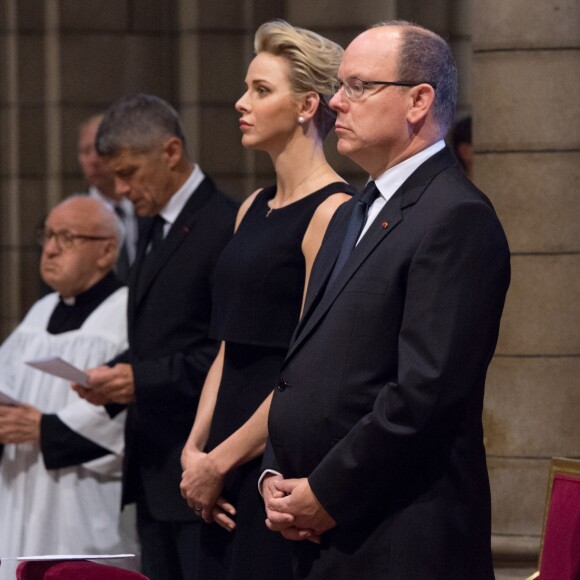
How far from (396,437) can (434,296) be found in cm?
30

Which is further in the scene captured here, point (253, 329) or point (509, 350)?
point (509, 350)

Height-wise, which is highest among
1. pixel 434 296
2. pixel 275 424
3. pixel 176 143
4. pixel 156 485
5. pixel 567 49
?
pixel 567 49

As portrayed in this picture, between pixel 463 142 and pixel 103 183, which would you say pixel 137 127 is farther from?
pixel 103 183

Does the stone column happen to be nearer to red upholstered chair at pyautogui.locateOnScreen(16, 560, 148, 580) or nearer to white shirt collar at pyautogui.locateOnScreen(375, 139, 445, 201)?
white shirt collar at pyautogui.locateOnScreen(375, 139, 445, 201)

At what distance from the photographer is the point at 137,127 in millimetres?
4629

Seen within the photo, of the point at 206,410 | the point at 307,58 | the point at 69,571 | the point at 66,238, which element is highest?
the point at 307,58

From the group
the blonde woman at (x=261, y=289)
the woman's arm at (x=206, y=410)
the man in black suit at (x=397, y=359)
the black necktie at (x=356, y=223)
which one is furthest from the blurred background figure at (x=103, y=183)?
the man in black suit at (x=397, y=359)

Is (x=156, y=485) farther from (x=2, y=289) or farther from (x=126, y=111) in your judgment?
(x=2, y=289)

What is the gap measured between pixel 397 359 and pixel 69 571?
0.87m

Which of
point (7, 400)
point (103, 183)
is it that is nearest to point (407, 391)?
point (7, 400)

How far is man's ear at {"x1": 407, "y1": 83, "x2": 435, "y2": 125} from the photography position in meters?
3.08

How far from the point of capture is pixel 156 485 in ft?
14.5

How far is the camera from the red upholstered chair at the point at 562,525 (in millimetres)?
3346

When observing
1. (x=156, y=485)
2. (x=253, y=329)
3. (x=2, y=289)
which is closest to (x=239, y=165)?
(x=2, y=289)
